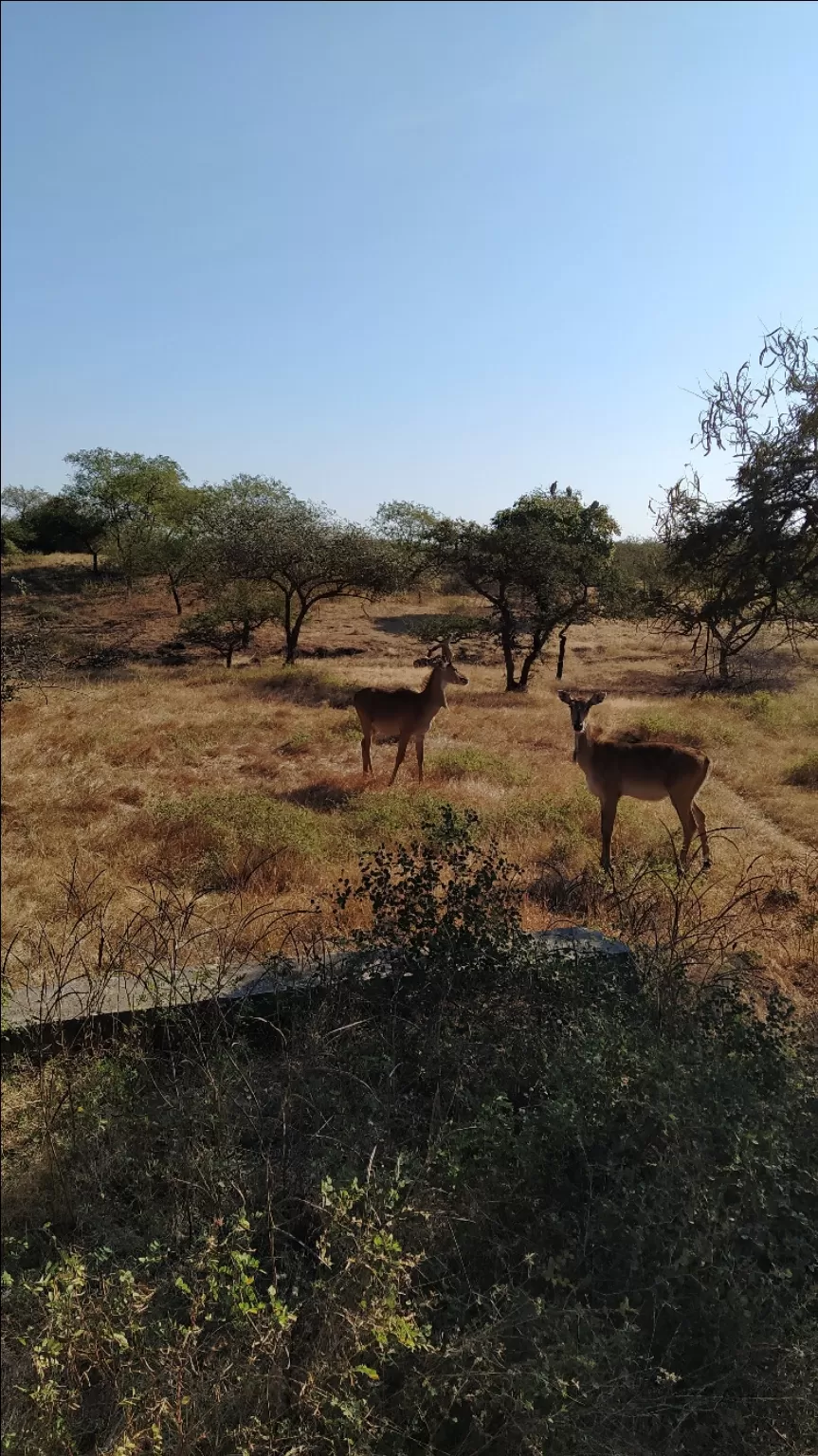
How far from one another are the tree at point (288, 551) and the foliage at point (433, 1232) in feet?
19.2

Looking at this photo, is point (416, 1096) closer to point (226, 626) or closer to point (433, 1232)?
point (433, 1232)

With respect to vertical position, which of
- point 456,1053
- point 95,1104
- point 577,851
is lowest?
point 95,1104

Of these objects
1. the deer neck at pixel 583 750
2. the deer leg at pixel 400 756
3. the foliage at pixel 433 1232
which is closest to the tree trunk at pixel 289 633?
Answer: the deer leg at pixel 400 756

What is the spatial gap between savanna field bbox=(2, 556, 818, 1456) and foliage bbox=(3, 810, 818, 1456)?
17 mm

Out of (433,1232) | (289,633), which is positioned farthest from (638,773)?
(289,633)

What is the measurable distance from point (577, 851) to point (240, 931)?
9.33ft

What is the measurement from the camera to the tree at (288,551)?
8.73 m

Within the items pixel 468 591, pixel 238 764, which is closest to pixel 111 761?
pixel 238 764

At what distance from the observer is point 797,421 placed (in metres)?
5.19

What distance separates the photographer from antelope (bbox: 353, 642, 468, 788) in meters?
7.71

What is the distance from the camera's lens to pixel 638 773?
610 cm

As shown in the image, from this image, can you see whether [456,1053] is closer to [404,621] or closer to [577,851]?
[577,851]

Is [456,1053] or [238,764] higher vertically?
[238,764]

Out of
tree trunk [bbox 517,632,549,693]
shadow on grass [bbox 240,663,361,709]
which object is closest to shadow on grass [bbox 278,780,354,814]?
shadow on grass [bbox 240,663,361,709]
